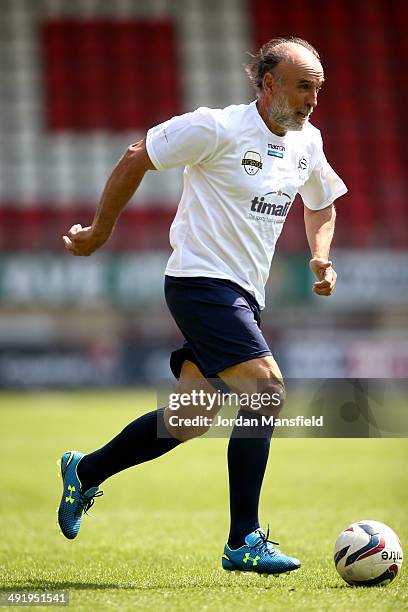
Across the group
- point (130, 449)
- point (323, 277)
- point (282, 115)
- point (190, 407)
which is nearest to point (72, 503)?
point (130, 449)

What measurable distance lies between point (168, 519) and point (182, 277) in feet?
9.00

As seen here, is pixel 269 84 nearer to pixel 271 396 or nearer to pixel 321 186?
pixel 321 186

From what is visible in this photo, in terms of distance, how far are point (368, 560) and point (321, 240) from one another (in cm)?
151

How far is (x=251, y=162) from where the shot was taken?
4445 mm

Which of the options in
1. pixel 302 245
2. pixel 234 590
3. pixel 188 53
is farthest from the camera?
pixel 188 53

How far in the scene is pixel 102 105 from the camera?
22.0 meters

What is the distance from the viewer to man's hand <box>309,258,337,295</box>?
14.7ft

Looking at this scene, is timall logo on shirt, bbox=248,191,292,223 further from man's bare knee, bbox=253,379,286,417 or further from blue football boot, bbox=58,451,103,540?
blue football boot, bbox=58,451,103,540

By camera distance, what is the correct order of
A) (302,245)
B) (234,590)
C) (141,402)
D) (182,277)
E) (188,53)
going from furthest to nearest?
1. (188,53)
2. (302,245)
3. (141,402)
4. (182,277)
5. (234,590)

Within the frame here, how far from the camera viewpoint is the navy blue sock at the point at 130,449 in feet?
15.0

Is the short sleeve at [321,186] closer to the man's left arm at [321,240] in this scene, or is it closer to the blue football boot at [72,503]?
the man's left arm at [321,240]

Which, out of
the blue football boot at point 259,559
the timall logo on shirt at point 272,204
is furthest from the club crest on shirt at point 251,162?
the blue football boot at point 259,559

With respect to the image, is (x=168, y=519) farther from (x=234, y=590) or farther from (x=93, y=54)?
(x=93, y=54)

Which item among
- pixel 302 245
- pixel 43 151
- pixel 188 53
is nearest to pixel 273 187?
pixel 302 245
